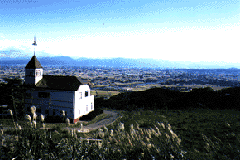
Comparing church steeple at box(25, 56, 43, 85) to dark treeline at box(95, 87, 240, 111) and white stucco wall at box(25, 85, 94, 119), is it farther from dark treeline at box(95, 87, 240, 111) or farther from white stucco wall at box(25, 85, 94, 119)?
dark treeline at box(95, 87, 240, 111)

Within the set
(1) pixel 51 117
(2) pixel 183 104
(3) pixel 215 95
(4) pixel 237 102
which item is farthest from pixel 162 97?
(1) pixel 51 117

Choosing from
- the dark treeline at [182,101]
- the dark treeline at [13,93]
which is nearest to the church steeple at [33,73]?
the dark treeline at [13,93]

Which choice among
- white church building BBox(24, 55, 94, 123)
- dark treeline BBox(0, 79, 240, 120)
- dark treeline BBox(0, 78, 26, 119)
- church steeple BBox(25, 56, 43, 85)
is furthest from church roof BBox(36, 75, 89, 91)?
dark treeline BBox(0, 79, 240, 120)

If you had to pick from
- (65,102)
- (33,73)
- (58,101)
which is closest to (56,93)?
(58,101)

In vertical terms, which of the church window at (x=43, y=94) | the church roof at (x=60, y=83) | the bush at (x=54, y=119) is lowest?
the bush at (x=54, y=119)

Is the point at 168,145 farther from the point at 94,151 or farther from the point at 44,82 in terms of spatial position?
the point at 44,82

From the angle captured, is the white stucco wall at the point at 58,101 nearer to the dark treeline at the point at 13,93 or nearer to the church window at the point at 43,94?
the church window at the point at 43,94

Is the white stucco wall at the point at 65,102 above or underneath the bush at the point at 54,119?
above

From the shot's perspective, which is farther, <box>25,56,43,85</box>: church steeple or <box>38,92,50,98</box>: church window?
<box>25,56,43,85</box>: church steeple
